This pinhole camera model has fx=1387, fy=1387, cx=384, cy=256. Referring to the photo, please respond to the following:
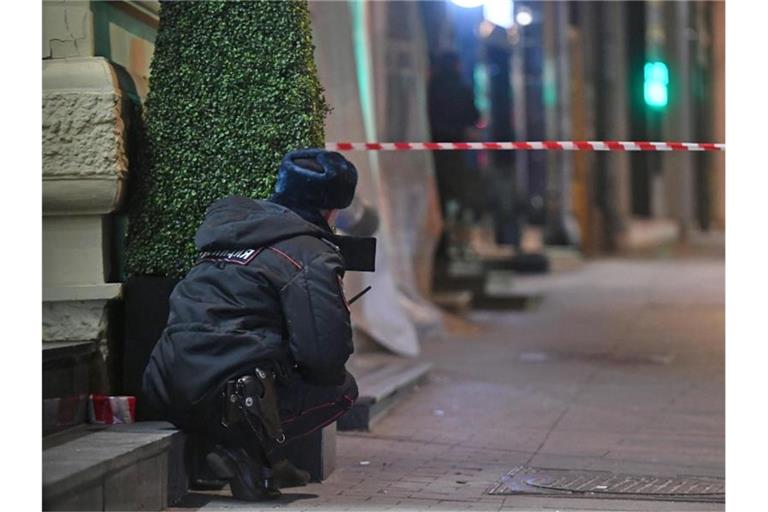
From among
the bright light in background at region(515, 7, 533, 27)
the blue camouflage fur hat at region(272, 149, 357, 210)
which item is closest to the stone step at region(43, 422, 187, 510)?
the blue camouflage fur hat at region(272, 149, 357, 210)

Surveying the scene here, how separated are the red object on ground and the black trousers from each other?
34cm

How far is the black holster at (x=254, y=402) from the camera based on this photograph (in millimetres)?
5277

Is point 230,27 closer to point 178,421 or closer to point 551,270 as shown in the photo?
point 178,421

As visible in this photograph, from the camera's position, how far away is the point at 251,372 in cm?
532

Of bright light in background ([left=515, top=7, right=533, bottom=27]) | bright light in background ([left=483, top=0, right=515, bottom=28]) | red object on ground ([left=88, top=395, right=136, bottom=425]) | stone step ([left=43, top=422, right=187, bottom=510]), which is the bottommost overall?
stone step ([left=43, top=422, right=187, bottom=510])

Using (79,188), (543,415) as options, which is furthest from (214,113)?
(543,415)

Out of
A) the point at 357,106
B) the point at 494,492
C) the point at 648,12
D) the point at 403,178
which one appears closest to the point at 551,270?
the point at 403,178

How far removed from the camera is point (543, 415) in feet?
27.1

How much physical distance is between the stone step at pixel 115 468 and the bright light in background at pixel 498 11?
49.8 feet

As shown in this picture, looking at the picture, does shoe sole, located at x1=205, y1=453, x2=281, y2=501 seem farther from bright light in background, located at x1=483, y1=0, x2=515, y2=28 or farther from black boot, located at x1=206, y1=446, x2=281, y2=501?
bright light in background, located at x1=483, y1=0, x2=515, y2=28

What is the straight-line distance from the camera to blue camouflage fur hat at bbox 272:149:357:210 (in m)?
5.54

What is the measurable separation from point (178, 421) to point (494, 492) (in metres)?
1.38

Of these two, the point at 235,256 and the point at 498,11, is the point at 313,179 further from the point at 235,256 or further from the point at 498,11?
the point at 498,11

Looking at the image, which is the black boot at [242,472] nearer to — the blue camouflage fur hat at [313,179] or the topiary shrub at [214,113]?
the topiary shrub at [214,113]
